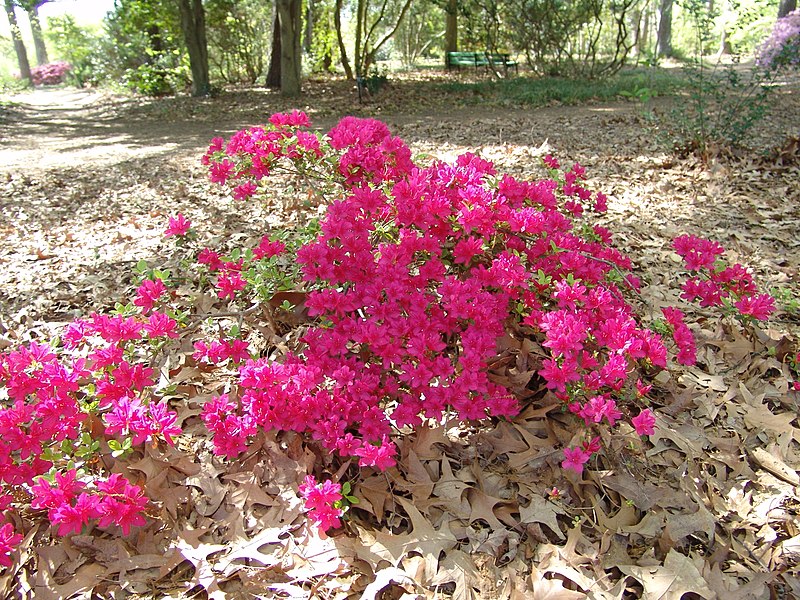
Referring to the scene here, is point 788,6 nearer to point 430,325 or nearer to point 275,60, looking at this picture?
point 275,60

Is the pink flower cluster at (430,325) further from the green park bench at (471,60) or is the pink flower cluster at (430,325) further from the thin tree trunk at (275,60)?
the green park bench at (471,60)

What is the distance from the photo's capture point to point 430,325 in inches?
74.6

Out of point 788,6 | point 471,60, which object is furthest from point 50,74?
point 788,6

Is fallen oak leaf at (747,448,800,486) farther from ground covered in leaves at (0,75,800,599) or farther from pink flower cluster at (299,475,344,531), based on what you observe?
pink flower cluster at (299,475,344,531)

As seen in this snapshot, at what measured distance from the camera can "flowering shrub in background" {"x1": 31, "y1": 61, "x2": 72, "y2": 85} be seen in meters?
25.7

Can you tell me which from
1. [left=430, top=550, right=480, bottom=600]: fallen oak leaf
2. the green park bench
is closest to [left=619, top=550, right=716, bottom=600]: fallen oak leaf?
[left=430, top=550, right=480, bottom=600]: fallen oak leaf

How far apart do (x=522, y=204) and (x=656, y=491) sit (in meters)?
1.24

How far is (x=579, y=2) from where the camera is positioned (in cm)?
1227

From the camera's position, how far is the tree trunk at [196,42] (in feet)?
41.4

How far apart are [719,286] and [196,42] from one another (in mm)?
13441

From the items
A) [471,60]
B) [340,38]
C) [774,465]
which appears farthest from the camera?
[471,60]

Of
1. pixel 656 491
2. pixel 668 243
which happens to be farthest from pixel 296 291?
pixel 668 243

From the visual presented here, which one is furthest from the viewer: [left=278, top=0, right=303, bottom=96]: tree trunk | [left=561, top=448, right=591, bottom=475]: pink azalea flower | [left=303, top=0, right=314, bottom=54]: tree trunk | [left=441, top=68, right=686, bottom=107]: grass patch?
[left=303, top=0, right=314, bottom=54]: tree trunk

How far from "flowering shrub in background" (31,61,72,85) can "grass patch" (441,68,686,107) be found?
73.1 ft
